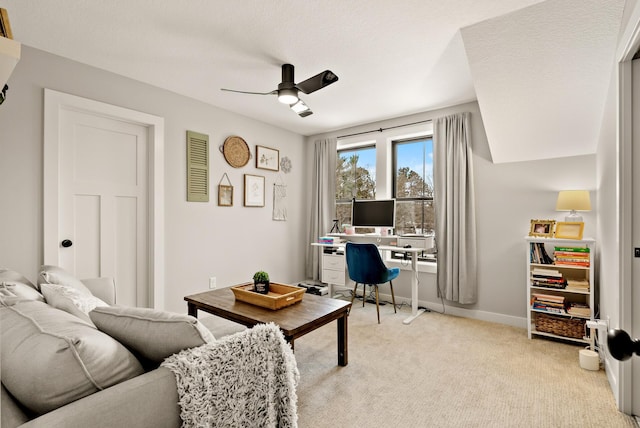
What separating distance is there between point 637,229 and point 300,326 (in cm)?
196

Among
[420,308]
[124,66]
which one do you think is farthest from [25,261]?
[420,308]

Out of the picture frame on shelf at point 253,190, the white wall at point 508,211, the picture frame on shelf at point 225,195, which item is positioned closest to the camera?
the white wall at point 508,211

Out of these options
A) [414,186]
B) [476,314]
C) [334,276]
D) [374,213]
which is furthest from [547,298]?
[334,276]

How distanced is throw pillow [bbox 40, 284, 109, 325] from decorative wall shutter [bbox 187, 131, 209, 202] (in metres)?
1.91

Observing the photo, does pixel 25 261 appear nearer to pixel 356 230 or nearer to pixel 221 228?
pixel 221 228

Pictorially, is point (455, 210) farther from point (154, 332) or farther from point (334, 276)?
point (154, 332)

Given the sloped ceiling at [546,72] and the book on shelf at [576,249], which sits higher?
the sloped ceiling at [546,72]

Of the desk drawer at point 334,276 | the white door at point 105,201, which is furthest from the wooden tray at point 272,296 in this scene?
the desk drawer at point 334,276

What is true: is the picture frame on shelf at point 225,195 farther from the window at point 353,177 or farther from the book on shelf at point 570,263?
the book on shelf at point 570,263

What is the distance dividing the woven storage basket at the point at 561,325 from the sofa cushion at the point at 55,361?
326 cm

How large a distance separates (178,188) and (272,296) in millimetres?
1807

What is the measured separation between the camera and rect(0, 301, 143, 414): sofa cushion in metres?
0.79

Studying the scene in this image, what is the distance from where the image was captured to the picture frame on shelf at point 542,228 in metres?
2.95

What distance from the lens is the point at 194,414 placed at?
0.93m
